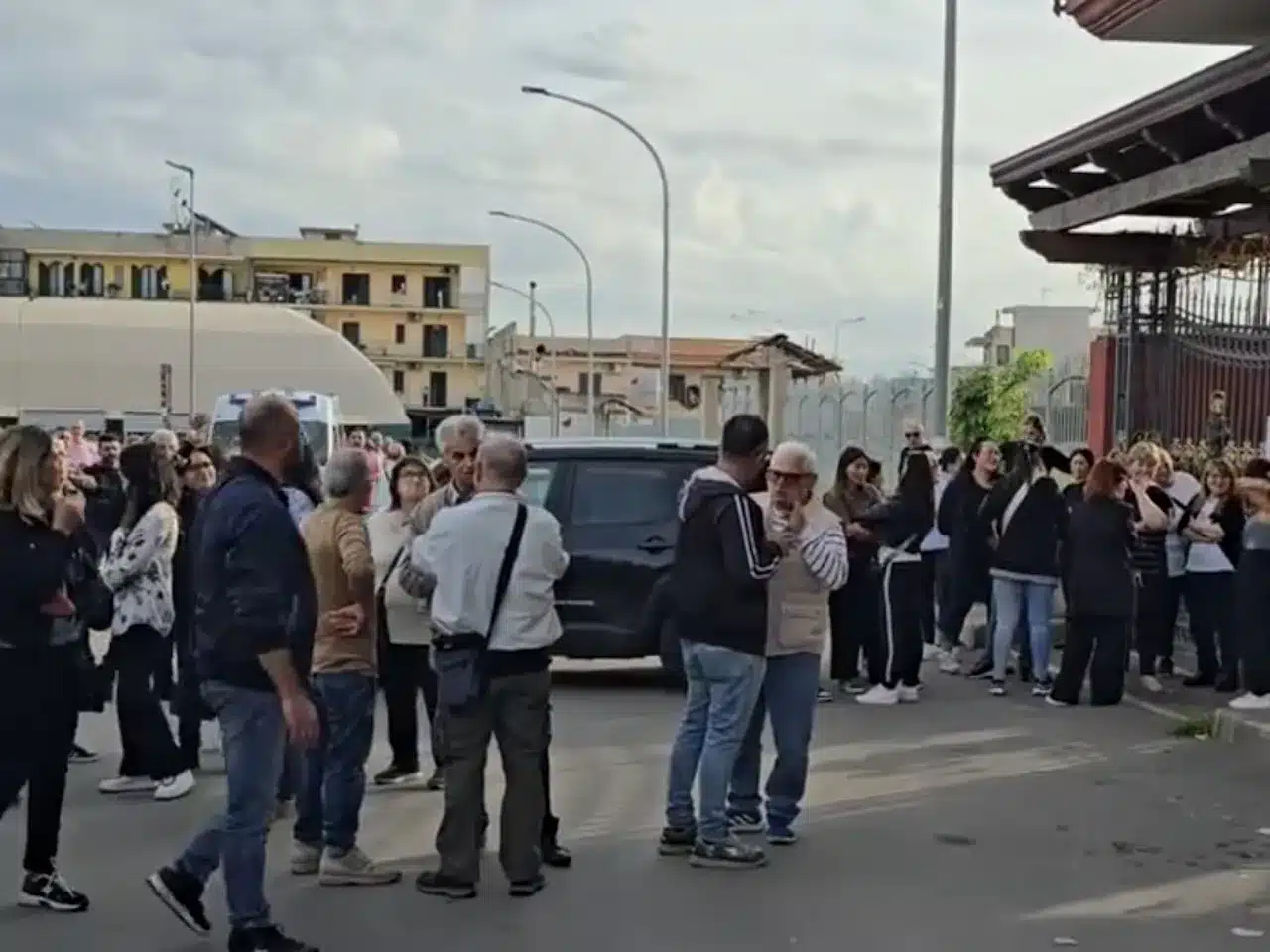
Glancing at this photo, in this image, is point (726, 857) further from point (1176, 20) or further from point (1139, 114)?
point (1139, 114)

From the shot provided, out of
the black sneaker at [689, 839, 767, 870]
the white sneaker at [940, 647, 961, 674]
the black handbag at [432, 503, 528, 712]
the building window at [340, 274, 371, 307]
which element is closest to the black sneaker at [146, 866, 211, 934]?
the black handbag at [432, 503, 528, 712]

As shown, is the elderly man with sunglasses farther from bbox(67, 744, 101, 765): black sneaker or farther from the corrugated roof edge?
the corrugated roof edge

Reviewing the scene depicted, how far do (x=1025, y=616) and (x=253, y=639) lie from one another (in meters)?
8.63

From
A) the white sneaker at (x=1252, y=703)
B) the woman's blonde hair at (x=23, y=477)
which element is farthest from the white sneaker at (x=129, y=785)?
the white sneaker at (x=1252, y=703)

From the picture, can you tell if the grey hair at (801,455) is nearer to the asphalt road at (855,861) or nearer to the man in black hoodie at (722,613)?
the man in black hoodie at (722,613)

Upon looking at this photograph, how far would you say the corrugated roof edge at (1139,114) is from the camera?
1388cm

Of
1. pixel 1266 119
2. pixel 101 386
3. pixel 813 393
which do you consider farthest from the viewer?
pixel 101 386

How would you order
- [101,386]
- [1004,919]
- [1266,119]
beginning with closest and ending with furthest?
[1004,919], [1266,119], [101,386]

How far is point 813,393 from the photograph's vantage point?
108 ft

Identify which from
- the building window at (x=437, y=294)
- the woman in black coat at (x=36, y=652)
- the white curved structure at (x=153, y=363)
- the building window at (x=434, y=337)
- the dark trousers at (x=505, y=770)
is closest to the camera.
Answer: the woman in black coat at (x=36, y=652)

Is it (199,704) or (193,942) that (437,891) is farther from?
(199,704)

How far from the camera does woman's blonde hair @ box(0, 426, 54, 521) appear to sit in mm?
7168

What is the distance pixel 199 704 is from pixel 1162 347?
11442 mm

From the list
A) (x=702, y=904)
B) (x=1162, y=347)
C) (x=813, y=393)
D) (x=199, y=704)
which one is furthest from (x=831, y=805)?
(x=813, y=393)
